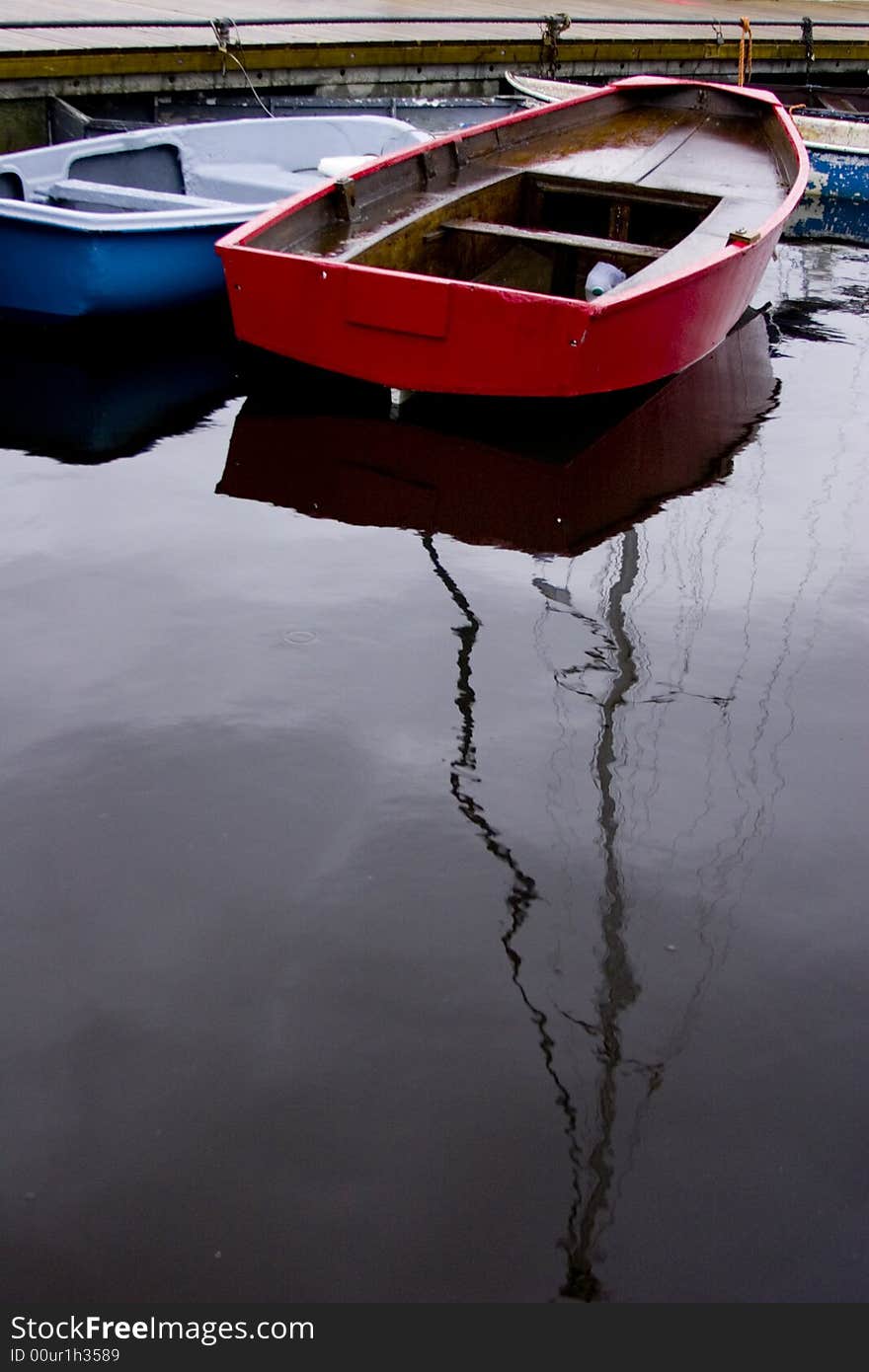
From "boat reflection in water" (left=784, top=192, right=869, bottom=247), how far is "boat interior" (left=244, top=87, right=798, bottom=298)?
1.45 m

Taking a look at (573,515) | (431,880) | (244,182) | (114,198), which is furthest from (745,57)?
(431,880)

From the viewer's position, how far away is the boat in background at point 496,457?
5.08 m

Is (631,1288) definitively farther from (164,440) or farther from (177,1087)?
(164,440)

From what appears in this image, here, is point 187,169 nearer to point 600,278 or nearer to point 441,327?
point 600,278

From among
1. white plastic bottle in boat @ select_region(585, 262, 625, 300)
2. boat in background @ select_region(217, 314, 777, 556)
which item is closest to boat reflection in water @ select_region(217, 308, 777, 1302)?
boat in background @ select_region(217, 314, 777, 556)

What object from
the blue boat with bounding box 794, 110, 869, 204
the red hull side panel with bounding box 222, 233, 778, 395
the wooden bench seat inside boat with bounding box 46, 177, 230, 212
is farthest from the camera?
the blue boat with bounding box 794, 110, 869, 204

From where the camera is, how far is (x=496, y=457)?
565 centimetres

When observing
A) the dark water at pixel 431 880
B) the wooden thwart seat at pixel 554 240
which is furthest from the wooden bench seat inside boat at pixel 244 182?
the dark water at pixel 431 880

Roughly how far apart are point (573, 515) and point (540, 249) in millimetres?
2821

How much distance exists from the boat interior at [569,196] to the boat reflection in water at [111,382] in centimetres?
87

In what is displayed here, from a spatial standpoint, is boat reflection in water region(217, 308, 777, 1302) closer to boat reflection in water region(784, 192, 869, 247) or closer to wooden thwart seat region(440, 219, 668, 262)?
wooden thwart seat region(440, 219, 668, 262)

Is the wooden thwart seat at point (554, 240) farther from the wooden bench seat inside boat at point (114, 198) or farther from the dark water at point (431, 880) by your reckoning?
the dark water at point (431, 880)

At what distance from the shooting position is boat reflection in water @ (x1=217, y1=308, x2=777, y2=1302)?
2.53 metres

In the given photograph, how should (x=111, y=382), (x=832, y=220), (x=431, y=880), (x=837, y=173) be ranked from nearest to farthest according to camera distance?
1. (x=431, y=880)
2. (x=111, y=382)
3. (x=837, y=173)
4. (x=832, y=220)
